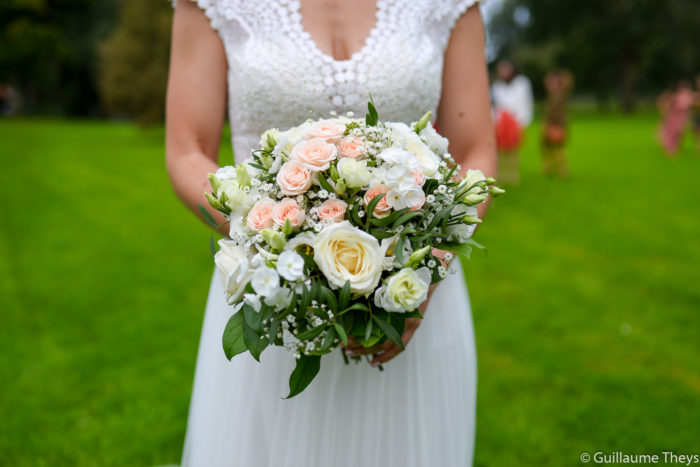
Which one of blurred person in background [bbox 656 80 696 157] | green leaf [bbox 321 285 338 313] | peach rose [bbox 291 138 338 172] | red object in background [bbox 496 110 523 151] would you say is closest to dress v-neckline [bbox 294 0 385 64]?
peach rose [bbox 291 138 338 172]

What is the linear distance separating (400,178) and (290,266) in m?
0.34

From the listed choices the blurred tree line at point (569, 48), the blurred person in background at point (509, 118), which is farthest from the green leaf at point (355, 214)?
the blurred tree line at point (569, 48)

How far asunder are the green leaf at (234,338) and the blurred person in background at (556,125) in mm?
13162

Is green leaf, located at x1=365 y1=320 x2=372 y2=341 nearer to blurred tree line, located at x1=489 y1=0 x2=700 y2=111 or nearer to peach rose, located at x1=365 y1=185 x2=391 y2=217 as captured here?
peach rose, located at x1=365 y1=185 x2=391 y2=217

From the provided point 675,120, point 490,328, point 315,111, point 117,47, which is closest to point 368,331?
point 315,111

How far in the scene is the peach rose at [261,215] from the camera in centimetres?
142

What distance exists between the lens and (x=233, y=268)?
1.43 meters

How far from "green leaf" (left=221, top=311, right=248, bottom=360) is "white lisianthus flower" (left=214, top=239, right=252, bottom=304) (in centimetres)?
7

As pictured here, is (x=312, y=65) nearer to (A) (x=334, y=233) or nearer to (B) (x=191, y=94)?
(B) (x=191, y=94)

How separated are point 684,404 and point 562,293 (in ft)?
7.62

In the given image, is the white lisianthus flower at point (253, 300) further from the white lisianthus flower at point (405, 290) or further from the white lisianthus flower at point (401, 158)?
the white lisianthus flower at point (401, 158)

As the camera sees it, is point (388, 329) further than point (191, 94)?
No

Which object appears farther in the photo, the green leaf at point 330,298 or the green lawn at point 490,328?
the green lawn at point 490,328

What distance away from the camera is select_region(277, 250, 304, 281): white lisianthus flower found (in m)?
1.30
